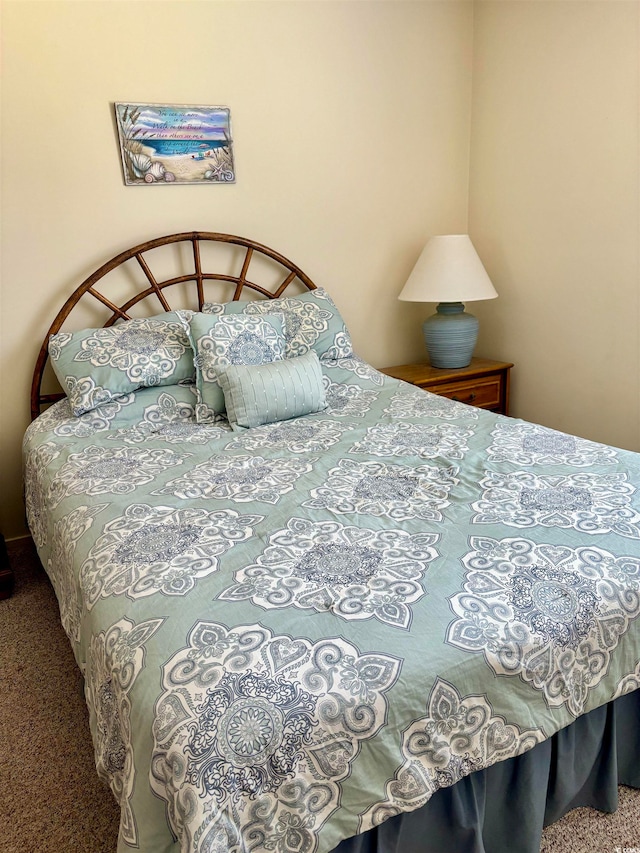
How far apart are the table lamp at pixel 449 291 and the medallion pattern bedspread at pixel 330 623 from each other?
1.32 m

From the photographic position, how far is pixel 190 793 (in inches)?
37.2

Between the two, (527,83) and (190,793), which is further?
(527,83)

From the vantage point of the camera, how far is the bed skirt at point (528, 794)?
3.80 ft

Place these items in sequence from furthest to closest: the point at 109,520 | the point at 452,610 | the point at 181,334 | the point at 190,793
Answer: the point at 181,334
the point at 109,520
the point at 452,610
the point at 190,793

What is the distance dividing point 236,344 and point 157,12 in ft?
4.66

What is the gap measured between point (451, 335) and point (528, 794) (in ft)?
7.53

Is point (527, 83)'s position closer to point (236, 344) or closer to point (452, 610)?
point (236, 344)

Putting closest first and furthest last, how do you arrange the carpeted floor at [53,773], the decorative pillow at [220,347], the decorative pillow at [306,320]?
the carpeted floor at [53,773] → the decorative pillow at [220,347] → the decorative pillow at [306,320]

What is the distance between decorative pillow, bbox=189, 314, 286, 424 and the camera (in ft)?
8.02

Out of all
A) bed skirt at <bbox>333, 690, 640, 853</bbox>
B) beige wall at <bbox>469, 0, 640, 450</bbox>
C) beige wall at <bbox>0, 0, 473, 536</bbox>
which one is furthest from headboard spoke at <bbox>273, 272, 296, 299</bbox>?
bed skirt at <bbox>333, 690, 640, 853</bbox>

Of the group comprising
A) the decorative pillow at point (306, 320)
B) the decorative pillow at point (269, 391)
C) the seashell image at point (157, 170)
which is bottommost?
the decorative pillow at point (269, 391)

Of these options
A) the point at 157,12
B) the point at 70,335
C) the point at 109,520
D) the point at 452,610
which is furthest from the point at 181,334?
the point at 452,610

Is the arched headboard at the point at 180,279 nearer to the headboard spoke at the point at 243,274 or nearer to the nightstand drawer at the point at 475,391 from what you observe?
the headboard spoke at the point at 243,274

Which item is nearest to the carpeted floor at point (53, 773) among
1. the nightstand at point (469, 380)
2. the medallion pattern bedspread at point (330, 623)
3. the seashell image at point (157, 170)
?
the medallion pattern bedspread at point (330, 623)
